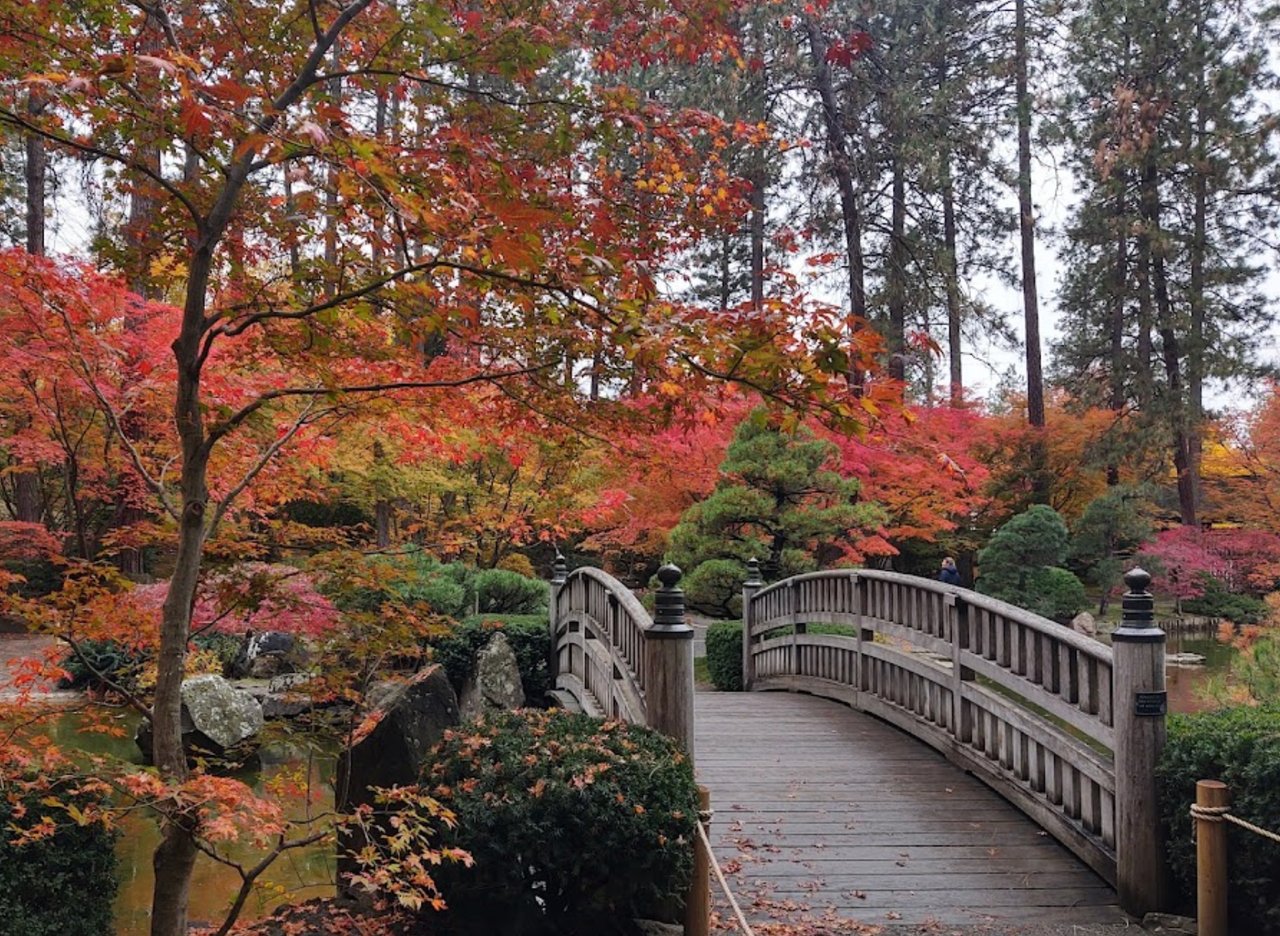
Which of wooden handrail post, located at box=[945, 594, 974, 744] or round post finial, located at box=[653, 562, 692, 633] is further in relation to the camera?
wooden handrail post, located at box=[945, 594, 974, 744]

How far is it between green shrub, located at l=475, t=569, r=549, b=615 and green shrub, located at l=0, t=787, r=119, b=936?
931 centimetres

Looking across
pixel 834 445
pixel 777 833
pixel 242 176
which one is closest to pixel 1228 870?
pixel 777 833

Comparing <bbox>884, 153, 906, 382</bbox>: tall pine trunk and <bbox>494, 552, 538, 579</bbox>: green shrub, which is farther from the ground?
<bbox>884, 153, 906, 382</bbox>: tall pine trunk

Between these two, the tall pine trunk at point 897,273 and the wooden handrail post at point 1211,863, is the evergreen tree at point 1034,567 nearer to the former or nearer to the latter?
the tall pine trunk at point 897,273

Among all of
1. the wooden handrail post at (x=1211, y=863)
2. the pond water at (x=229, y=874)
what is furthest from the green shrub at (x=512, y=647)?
the wooden handrail post at (x=1211, y=863)

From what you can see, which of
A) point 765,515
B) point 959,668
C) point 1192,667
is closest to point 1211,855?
point 959,668

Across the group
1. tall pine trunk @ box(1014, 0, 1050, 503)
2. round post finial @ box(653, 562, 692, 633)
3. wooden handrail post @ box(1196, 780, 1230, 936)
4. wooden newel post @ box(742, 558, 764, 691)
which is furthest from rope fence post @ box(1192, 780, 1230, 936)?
tall pine trunk @ box(1014, 0, 1050, 503)

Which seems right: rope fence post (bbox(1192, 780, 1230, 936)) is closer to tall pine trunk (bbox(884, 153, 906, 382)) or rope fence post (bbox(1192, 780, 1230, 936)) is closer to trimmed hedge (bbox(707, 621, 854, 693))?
trimmed hedge (bbox(707, 621, 854, 693))

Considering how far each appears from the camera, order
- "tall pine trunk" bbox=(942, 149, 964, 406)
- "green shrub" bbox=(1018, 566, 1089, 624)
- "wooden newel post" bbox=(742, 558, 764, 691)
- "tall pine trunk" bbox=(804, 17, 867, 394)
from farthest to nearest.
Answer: "tall pine trunk" bbox=(942, 149, 964, 406)
"tall pine trunk" bbox=(804, 17, 867, 394)
"green shrub" bbox=(1018, 566, 1089, 624)
"wooden newel post" bbox=(742, 558, 764, 691)

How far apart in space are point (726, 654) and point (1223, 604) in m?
13.0

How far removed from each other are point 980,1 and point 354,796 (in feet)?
71.4

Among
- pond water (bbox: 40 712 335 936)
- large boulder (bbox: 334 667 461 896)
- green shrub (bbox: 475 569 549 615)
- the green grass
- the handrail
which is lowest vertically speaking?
pond water (bbox: 40 712 335 936)

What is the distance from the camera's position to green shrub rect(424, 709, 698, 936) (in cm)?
362

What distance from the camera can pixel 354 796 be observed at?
209 inches
